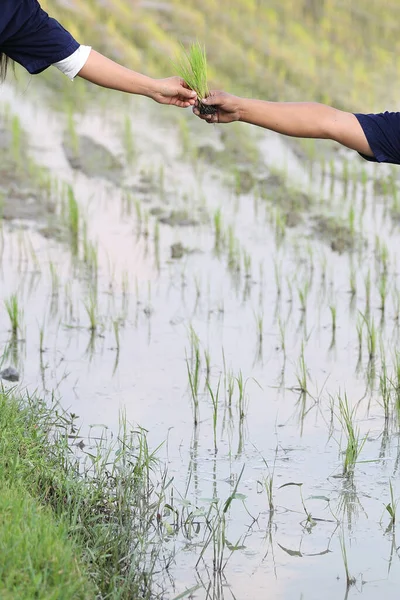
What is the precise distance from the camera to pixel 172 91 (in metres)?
3.45

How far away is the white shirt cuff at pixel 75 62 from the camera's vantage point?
10.7 feet

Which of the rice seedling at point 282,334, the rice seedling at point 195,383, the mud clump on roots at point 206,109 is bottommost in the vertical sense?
the rice seedling at point 195,383

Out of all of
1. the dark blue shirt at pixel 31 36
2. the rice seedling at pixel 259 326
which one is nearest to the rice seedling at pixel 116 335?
the rice seedling at pixel 259 326

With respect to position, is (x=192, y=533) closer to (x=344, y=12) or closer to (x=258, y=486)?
(x=258, y=486)

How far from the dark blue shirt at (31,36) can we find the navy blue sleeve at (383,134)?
850 mm

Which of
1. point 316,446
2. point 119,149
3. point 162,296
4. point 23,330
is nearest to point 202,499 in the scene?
point 316,446

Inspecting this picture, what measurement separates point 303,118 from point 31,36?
30.5 inches

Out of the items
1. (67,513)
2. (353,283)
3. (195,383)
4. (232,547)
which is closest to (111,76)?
(195,383)

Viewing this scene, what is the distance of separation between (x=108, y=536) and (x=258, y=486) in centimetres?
60

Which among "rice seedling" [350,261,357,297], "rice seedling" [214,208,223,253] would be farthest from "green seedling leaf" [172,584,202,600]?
"rice seedling" [214,208,223,253]

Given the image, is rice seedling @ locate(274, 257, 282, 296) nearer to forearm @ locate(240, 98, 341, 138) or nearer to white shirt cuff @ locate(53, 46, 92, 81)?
forearm @ locate(240, 98, 341, 138)

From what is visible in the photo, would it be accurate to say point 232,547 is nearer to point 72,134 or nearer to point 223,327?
point 223,327

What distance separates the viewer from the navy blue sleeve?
3.14 metres

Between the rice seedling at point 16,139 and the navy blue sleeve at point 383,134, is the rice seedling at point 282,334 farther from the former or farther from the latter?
the rice seedling at point 16,139
